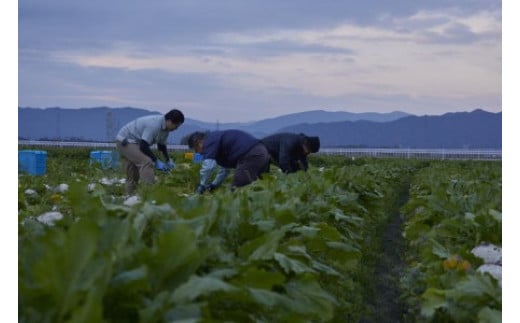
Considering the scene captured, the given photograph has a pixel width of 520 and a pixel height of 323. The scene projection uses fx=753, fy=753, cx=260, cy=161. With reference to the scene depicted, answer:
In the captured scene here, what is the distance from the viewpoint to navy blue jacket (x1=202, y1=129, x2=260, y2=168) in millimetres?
7992

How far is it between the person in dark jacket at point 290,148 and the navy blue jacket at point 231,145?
60 cm

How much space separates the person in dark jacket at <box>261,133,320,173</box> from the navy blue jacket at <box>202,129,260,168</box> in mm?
597

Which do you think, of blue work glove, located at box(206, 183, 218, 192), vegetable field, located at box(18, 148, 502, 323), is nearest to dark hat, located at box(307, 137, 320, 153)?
blue work glove, located at box(206, 183, 218, 192)

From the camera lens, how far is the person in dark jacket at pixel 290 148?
8.67m

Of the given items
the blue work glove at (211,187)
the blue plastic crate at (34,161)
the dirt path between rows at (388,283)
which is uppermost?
the blue plastic crate at (34,161)

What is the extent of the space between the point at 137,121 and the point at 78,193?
634 cm

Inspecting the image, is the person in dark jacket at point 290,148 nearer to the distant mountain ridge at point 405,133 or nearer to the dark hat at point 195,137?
the dark hat at point 195,137

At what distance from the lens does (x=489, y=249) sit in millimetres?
Result: 3406

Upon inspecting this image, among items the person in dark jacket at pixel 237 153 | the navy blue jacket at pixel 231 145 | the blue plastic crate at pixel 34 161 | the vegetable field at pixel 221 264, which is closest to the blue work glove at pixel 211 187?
the person in dark jacket at pixel 237 153

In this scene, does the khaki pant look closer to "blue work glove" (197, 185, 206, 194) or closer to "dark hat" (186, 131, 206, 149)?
"blue work glove" (197, 185, 206, 194)

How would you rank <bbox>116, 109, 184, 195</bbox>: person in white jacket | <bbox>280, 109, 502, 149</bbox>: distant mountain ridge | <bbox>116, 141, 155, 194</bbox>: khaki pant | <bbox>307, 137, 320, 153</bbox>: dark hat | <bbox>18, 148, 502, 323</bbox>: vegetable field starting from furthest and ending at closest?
<bbox>280, 109, 502, 149</bbox>: distant mountain ridge → <bbox>116, 141, 155, 194</bbox>: khaki pant → <bbox>116, 109, 184, 195</bbox>: person in white jacket → <bbox>307, 137, 320, 153</bbox>: dark hat → <bbox>18, 148, 502, 323</bbox>: vegetable field

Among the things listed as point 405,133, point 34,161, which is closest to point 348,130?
point 405,133

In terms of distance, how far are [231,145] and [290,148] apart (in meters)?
0.98
